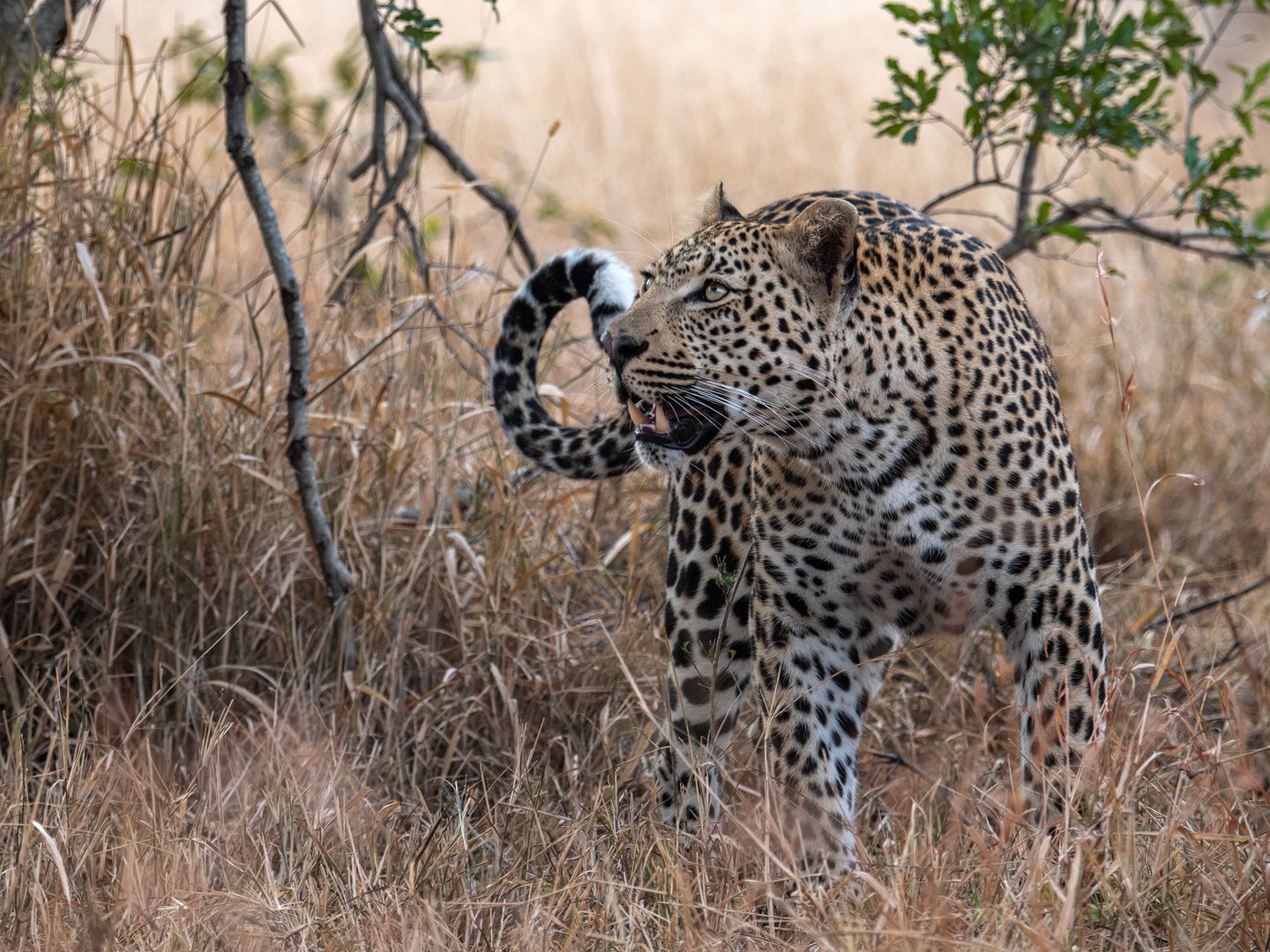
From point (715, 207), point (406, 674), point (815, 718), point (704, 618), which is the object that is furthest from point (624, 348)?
point (406, 674)

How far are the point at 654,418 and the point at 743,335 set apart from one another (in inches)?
10.8

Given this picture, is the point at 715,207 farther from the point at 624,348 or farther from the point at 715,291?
the point at 624,348

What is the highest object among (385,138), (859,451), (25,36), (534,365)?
(25,36)

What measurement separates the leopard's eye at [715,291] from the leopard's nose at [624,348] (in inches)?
6.8

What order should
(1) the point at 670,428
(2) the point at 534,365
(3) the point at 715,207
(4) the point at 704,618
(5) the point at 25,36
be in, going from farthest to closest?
(5) the point at 25,36 < (2) the point at 534,365 < (4) the point at 704,618 < (3) the point at 715,207 < (1) the point at 670,428

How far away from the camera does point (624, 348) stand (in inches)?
127

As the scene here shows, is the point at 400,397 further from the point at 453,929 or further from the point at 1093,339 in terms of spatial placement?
the point at 1093,339

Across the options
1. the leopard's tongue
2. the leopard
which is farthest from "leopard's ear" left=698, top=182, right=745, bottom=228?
the leopard's tongue

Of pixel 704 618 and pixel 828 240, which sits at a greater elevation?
pixel 828 240

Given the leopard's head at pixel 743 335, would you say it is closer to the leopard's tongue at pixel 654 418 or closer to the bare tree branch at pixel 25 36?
the leopard's tongue at pixel 654 418

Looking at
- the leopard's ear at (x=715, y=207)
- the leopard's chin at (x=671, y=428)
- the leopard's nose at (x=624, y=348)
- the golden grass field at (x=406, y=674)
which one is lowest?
the golden grass field at (x=406, y=674)

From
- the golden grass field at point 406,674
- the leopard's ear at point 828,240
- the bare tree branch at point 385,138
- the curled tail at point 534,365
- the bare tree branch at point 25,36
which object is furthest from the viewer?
the bare tree branch at point 385,138

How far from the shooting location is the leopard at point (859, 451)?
3.18 meters

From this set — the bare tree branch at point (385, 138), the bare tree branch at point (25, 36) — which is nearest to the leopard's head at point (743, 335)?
the bare tree branch at point (385, 138)
